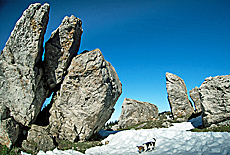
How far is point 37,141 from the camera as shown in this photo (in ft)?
39.1

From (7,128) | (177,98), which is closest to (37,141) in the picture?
(7,128)

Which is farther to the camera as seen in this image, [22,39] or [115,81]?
[115,81]

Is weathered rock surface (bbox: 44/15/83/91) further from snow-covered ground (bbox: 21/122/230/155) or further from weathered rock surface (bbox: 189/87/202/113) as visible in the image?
weathered rock surface (bbox: 189/87/202/113)

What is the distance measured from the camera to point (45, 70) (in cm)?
1448

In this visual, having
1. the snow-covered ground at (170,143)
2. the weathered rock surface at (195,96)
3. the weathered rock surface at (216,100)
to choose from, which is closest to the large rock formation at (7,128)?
the snow-covered ground at (170,143)

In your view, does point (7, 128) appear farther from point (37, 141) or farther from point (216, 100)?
point (216, 100)

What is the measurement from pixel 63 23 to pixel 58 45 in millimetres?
1948

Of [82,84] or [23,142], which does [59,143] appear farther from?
[82,84]

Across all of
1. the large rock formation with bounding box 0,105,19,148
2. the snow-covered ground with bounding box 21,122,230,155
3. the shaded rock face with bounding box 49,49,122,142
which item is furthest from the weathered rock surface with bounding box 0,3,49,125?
the snow-covered ground with bounding box 21,122,230,155

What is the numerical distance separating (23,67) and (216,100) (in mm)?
15883

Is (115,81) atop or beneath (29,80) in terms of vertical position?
atop

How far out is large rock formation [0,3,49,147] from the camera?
12.4 metres

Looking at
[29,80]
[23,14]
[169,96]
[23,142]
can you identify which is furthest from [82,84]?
[169,96]

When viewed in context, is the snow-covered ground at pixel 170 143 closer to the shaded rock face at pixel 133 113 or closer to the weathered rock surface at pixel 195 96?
the shaded rock face at pixel 133 113
